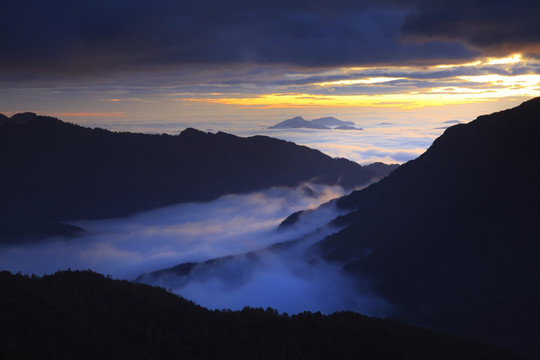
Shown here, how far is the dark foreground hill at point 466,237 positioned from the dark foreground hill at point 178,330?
3863 centimetres

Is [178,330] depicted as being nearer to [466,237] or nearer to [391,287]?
[391,287]

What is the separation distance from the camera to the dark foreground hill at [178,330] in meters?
57.1

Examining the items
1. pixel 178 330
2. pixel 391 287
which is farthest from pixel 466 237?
pixel 178 330

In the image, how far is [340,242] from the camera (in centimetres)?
18150

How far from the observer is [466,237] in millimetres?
141375

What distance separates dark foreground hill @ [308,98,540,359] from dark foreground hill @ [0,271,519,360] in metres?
38.6

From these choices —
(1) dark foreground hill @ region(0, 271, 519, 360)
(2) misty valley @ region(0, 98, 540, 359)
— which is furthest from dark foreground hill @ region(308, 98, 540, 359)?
(1) dark foreground hill @ region(0, 271, 519, 360)

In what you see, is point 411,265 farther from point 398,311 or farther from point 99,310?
point 99,310

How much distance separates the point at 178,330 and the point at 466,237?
344 feet

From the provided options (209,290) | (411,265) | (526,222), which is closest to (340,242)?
(411,265)

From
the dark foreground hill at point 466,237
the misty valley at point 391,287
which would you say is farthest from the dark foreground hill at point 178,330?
the dark foreground hill at point 466,237

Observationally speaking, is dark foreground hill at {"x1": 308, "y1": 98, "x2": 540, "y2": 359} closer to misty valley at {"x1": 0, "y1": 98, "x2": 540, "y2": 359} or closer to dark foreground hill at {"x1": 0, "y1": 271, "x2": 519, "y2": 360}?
misty valley at {"x1": 0, "y1": 98, "x2": 540, "y2": 359}

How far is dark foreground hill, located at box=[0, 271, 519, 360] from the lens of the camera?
57125mm

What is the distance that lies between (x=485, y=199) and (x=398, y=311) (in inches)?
2011
